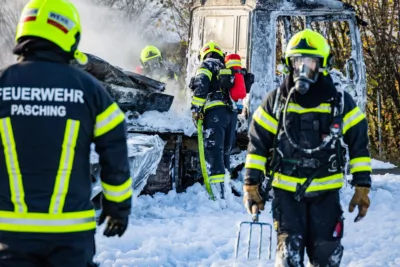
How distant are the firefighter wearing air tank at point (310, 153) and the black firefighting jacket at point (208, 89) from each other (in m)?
4.03

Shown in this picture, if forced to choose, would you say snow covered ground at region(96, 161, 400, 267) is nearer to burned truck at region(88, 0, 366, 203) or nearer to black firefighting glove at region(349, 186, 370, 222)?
burned truck at region(88, 0, 366, 203)

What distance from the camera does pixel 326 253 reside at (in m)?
4.28

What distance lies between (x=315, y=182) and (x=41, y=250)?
196cm

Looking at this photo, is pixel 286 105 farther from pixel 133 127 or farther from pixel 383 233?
pixel 133 127

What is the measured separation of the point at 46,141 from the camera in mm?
2939

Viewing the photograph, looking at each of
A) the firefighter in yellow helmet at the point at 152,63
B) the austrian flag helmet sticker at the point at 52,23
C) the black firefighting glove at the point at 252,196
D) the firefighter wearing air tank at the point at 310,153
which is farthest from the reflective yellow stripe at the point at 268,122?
the firefighter in yellow helmet at the point at 152,63

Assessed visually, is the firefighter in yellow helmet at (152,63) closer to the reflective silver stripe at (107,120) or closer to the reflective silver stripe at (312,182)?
the reflective silver stripe at (312,182)

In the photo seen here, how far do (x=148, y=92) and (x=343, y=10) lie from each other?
3.00 meters

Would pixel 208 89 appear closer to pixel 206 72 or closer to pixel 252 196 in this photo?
pixel 206 72

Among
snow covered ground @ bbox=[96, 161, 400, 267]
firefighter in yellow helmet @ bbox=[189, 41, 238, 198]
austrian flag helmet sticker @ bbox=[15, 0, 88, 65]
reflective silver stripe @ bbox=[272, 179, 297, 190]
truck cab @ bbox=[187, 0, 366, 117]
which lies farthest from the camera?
truck cab @ bbox=[187, 0, 366, 117]

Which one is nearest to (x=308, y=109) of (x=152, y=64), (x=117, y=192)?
(x=117, y=192)

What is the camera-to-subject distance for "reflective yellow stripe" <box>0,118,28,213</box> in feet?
9.60

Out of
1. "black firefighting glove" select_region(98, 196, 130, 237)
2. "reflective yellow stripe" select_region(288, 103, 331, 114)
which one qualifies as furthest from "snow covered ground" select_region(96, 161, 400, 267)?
"black firefighting glove" select_region(98, 196, 130, 237)

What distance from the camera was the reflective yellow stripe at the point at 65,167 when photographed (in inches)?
116
